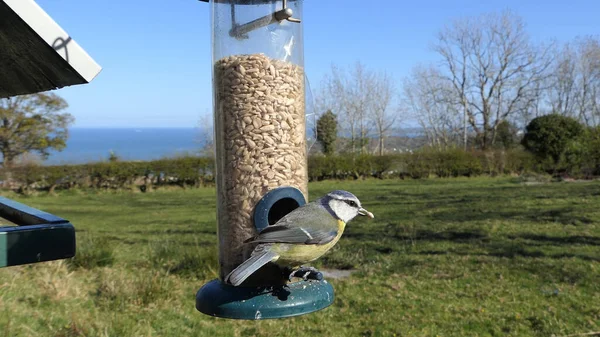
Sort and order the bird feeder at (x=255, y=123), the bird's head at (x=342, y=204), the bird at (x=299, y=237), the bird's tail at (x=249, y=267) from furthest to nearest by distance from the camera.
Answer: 1. the bird feeder at (x=255, y=123)
2. the bird's head at (x=342, y=204)
3. the bird at (x=299, y=237)
4. the bird's tail at (x=249, y=267)

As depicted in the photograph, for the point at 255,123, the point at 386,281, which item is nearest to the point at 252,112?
the point at 255,123

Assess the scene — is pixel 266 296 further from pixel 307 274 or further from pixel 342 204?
pixel 342 204

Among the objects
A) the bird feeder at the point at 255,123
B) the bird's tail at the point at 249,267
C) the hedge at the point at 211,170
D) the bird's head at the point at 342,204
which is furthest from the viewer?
the hedge at the point at 211,170

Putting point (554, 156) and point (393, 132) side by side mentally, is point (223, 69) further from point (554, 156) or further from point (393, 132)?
point (393, 132)

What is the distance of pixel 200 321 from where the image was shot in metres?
5.64

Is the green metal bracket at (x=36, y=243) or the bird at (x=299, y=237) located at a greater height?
the green metal bracket at (x=36, y=243)

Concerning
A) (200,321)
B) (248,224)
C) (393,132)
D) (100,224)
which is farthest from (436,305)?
(393,132)

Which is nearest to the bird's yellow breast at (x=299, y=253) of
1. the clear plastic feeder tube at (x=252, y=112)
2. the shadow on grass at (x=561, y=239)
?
the clear plastic feeder tube at (x=252, y=112)

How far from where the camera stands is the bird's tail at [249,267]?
2.38 meters

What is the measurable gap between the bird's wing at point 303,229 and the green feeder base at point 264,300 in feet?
0.95

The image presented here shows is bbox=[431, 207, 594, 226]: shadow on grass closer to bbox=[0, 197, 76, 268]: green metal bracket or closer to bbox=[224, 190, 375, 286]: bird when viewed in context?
bbox=[224, 190, 375, 286]: bird

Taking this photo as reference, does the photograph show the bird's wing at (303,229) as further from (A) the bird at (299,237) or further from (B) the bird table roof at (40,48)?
(B) the bird table roof at (40,48)

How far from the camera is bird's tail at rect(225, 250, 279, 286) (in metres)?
2.38

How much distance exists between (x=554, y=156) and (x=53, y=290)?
20682 mm
